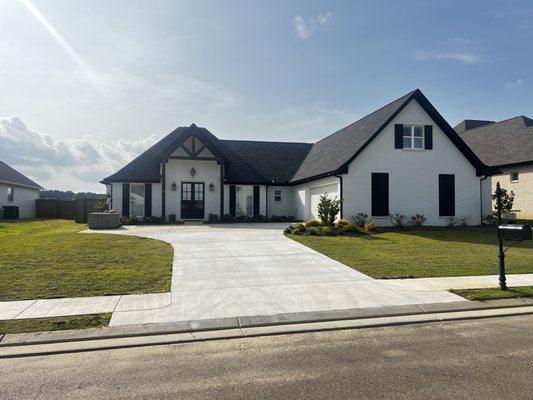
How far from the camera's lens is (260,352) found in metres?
5.00

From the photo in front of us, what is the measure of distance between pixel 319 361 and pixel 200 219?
2173cm

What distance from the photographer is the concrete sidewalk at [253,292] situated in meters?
6.51

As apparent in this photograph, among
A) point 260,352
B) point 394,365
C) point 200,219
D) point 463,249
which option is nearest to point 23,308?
point 260,352

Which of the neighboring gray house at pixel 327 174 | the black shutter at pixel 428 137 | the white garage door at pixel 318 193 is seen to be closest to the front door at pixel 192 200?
the neighboring gray house at pixel 327 174

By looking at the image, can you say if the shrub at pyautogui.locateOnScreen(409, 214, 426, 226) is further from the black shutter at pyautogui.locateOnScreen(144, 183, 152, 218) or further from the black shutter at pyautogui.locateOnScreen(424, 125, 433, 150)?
the black shutter at pyautogui.locateOnScreen(144, 183, 152, 218)

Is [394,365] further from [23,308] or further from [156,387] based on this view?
[23,308]

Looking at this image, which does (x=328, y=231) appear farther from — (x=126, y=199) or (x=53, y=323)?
(x=126, y=199)

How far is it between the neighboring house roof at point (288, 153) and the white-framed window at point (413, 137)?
3.35 ft

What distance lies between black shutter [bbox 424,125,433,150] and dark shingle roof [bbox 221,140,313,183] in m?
9.95

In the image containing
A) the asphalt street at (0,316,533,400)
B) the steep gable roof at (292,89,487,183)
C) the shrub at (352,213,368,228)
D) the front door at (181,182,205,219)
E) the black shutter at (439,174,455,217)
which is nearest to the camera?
the asphalt street at (0,316,533,400)

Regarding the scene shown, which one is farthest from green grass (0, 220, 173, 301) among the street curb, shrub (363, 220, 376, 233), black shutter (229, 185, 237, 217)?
black shutter (229, 185, 237, 217)

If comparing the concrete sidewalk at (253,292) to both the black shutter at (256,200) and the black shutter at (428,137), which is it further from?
the black shutter at (256,200)

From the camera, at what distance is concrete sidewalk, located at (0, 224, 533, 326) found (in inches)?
256

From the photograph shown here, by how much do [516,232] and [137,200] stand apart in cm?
2198
